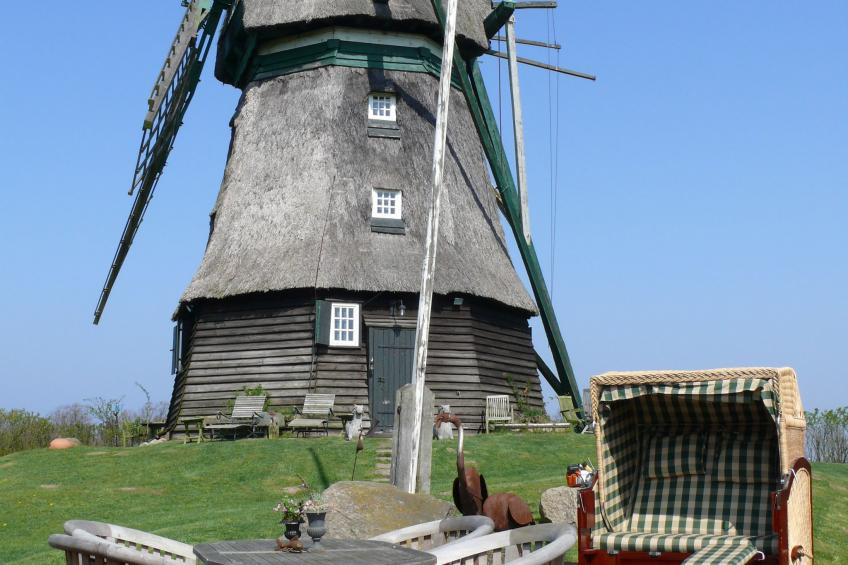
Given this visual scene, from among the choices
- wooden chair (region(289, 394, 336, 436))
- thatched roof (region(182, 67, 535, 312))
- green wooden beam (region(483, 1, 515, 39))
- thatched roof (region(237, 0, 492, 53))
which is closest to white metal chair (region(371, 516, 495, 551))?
wooden chair (region(289, 394, 336, 436))

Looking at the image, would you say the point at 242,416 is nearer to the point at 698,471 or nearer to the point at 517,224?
the point at 517,224

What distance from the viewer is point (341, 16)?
77.2 feet

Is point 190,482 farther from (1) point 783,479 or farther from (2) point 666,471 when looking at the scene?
(1) point 783,479

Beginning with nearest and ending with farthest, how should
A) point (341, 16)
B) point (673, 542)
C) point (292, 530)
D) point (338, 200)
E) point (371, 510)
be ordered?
point (292, 530), point (673, 542), point (371, 510), point (338, 200), point (341, 16)

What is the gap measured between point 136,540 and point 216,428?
15.9 meters

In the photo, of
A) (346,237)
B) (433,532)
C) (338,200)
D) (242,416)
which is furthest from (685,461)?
(338,200)

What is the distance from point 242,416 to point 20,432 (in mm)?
7818

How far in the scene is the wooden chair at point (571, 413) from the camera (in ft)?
78.2

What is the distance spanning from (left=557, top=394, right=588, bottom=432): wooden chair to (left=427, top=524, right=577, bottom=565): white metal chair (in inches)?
A: 687

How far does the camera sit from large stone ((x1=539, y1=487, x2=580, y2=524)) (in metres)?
11.7

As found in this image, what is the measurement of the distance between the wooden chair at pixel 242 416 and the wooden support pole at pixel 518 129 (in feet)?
22.9

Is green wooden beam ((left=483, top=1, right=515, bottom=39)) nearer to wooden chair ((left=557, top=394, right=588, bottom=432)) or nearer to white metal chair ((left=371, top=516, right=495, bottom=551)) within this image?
wooden chair ((left=557, top=394, right=588, bottom=432))

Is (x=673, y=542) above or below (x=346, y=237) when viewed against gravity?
below

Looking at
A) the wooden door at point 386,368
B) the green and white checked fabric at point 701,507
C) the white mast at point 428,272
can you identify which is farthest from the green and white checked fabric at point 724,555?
the wooden door at point 386,368
